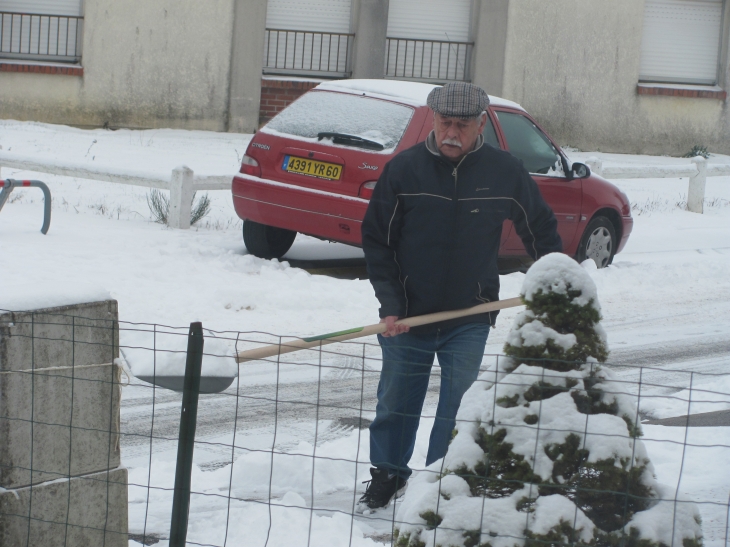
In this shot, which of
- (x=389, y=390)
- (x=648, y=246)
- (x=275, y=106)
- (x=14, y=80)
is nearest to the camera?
(x=389, y=390)

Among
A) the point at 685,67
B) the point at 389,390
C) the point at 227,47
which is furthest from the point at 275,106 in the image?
the point at 389,390

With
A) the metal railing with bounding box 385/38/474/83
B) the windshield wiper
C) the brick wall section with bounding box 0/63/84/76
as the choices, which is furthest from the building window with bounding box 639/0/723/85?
the windshield wiper

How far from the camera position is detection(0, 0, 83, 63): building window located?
757 inches

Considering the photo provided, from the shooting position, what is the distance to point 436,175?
4.17 meters

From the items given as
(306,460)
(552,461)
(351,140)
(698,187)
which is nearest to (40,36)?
(698,187)

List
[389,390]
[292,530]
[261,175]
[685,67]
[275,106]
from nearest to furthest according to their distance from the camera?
[292,530] → [389,390] → [261,175] → [275,106] → [685,67]

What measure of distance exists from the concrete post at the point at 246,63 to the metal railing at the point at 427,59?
2872 millimetres

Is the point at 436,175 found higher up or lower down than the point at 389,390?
higher up

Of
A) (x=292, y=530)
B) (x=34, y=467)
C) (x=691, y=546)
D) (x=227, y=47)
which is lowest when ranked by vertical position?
(x=292, y=530)

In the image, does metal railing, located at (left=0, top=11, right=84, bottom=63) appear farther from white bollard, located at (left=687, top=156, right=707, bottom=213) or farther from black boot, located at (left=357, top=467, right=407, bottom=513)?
black boot, located at (left=357, top=467, right=407, bottom=513)

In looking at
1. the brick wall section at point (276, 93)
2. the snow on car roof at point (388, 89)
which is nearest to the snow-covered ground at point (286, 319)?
the snow on car roof at point (388, 89)

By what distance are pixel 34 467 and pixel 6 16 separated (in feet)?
58.1

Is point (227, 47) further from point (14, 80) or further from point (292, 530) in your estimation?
point (292, 530)

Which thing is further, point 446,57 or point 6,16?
point 446,57
